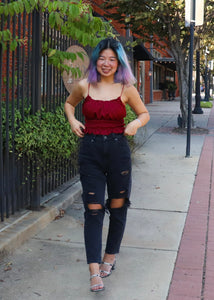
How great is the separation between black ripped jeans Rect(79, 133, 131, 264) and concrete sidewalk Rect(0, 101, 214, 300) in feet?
1.28

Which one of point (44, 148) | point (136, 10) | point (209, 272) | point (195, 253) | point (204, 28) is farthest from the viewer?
point (204, 28)

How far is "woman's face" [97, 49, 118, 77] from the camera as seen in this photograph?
10.8ft

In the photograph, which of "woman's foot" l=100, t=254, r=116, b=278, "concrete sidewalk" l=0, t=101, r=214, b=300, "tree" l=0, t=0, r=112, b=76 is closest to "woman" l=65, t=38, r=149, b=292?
"woman's foot" l=100, t=254, r=116, b=278

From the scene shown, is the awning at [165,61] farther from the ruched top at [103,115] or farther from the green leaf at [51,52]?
the ruched top at [103,115]

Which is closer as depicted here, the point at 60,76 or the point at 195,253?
the point at 195,253

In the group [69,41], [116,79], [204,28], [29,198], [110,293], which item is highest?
[204,28]

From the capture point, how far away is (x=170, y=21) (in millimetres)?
12406

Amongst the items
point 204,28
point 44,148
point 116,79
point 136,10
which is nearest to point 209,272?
point 116,79

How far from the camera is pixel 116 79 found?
3.33 metres

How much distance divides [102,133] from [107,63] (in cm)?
52

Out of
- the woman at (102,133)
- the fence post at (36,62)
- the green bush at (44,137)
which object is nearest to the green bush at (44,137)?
the green bush at (44,137)

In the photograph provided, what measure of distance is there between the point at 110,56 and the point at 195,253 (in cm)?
203

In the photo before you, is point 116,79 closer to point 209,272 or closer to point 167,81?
point 209,272

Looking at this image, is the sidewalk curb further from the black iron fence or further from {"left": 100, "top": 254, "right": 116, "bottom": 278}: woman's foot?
{"left": 100, "top": 254, "right": 116, "bottom": 278}: woman's foot
